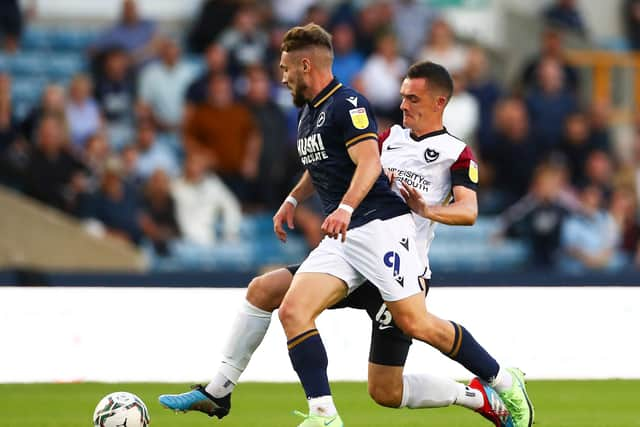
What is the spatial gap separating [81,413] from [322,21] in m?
7.47

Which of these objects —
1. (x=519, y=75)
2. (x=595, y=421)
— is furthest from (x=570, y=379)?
(x=519, y=75)

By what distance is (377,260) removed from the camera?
7285 mm

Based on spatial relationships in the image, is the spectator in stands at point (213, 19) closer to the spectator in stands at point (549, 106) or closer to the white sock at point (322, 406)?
the spectator in stands at point (549, 106)

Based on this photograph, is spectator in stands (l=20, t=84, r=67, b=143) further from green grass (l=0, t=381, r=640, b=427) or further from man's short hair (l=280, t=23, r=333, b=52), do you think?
man's short hair (l=280, t=23, r=333, b=52)

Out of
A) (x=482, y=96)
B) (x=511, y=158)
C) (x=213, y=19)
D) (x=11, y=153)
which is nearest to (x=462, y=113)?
(x=482, y=96)

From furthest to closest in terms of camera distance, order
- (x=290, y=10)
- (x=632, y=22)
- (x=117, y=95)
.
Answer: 1. (x=632, y=22)
2. (x=290, y=10)
3. (x=117, y=95)

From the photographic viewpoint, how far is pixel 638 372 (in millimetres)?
11766

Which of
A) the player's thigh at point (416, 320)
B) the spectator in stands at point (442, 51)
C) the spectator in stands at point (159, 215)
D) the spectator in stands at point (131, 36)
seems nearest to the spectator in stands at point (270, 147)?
the spectator in stands at point (159, 215)

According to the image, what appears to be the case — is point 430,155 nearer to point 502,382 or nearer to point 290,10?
point 502,382

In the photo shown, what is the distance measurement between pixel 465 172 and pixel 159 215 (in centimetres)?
698

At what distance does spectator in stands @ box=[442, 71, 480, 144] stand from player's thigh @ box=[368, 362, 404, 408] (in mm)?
7498

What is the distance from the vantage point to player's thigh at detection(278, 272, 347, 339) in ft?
23.4

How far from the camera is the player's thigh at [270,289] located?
25.0ft

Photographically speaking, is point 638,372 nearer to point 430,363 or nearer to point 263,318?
point 430,363
